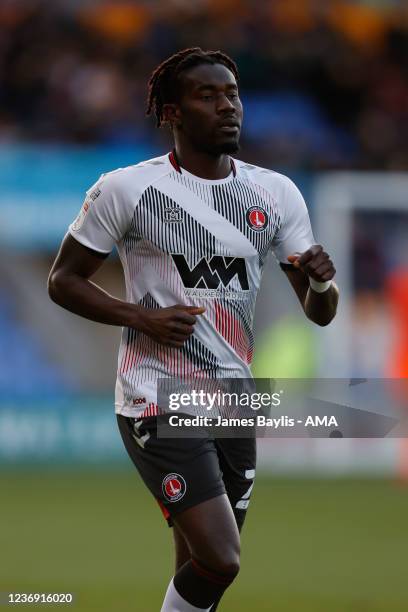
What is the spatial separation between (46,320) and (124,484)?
3695 millimetres

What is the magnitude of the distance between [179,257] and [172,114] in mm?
671

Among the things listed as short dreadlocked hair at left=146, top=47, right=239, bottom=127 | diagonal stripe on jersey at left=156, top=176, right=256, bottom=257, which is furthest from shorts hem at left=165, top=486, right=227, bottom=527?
short dreadlocked hair at left=146, top=47, right=239, bottom=127

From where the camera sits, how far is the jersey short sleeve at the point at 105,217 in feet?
18.1

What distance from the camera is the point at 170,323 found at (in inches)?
208

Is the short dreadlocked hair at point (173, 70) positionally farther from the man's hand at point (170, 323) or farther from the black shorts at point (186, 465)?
the black shorts at point (186, 465)

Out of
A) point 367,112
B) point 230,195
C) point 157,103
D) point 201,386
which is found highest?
point 367,112

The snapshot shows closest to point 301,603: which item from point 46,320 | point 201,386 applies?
point 201,386

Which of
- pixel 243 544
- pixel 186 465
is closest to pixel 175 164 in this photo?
pixel 186 465

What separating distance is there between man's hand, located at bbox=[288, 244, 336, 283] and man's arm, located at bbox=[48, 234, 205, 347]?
0.45 meters

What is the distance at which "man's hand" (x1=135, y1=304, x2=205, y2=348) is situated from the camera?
5285 mm

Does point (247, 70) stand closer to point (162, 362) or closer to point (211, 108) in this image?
point (211, 108)

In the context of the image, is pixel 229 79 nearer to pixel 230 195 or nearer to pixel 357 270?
pixel 230 195

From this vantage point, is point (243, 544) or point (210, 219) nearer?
point (210, 219)

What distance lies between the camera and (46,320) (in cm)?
1734
